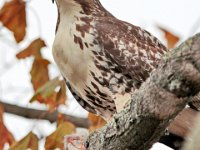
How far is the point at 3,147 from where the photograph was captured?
230 inches

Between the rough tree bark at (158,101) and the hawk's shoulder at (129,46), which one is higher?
the rough tree bark at (158,101)

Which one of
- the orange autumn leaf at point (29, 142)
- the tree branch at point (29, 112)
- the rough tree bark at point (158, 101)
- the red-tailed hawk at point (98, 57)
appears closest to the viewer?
the rough tree bark at point (158, 101)

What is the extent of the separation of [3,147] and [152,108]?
2431 millimetres

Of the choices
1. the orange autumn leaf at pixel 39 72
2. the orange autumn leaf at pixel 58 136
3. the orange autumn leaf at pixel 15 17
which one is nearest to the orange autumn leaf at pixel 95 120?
the orange autumn leaf at pixel 58 136

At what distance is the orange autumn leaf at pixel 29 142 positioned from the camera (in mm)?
5357

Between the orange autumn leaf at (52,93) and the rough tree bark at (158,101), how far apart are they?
145cm

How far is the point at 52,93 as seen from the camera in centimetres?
582

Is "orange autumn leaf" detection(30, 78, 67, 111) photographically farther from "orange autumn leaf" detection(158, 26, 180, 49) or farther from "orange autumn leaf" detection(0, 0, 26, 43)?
"orange autumn leaf" detection(158, 26, 180, 49)

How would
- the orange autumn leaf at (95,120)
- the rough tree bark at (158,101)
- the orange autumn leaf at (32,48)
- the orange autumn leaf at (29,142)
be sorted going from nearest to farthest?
the rough tree bark at (158,101)
the orange autumn leaf at (29,142)
the orange autumn leaf at (95,120)
the orange autumn leaf at (32,48)

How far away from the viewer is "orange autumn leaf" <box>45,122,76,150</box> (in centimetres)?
543

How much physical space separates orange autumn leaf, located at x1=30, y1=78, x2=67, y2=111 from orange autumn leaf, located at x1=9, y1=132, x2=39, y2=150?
26 cm

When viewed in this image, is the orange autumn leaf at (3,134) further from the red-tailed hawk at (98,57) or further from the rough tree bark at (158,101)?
the rough tree bark at (158,101)

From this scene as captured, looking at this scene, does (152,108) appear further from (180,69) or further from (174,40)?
(174,40)

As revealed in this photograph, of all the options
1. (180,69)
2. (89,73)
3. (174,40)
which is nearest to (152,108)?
(180,69)
